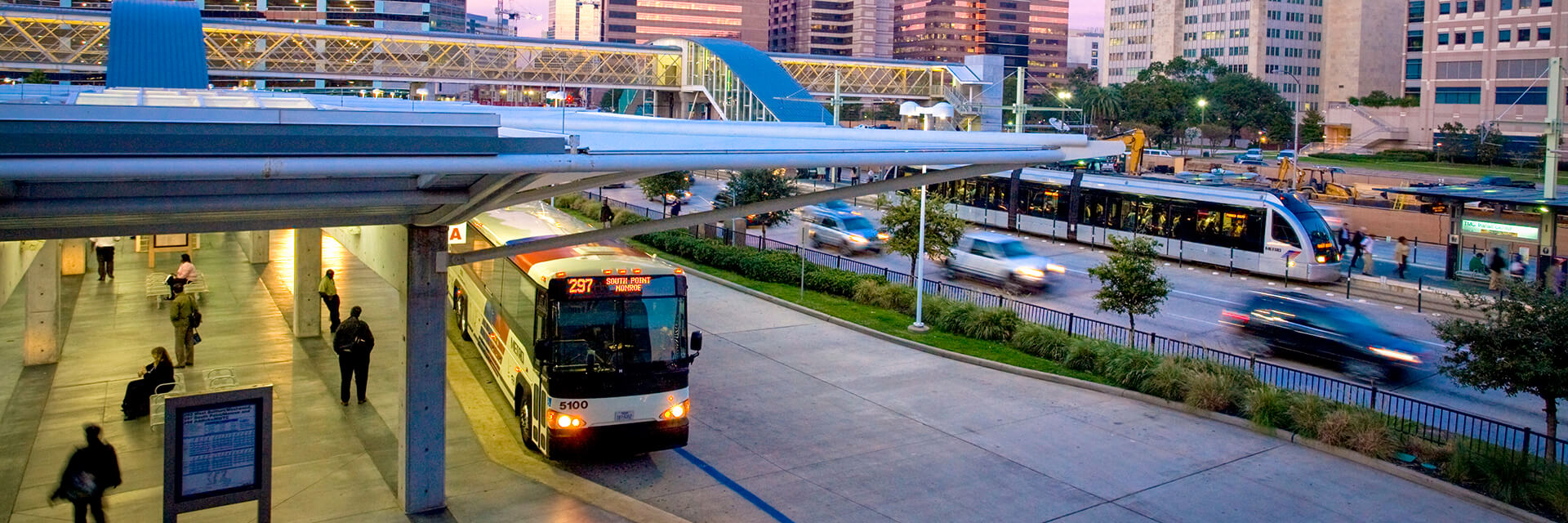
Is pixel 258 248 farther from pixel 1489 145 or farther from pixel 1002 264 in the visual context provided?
pixel 1489 145

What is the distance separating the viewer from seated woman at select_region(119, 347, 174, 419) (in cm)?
1474

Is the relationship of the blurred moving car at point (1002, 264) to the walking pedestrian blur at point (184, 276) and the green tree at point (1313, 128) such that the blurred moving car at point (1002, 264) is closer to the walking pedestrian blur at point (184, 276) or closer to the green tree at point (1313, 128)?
the walking pedestrian blur at point (184, 276)

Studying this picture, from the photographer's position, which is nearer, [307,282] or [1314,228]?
[307,282]

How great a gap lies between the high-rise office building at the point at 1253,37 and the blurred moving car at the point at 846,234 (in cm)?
10417

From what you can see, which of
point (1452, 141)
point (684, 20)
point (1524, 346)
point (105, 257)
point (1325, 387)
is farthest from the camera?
point (684, 20)

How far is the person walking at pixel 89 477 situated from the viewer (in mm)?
10195

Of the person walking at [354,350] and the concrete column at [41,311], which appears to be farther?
the concrete column at [41,311]

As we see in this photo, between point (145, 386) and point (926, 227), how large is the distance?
1751cm

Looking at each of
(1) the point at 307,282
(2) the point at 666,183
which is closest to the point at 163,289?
(1) the point at 307,282

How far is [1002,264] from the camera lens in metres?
28.5

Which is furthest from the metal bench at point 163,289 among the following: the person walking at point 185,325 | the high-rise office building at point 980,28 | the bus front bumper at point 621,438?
the high-rise office building at point 980,28

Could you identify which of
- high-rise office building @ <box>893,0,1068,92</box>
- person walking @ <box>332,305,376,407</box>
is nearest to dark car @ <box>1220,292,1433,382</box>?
person walking @ <box>332,305,376,407</box>

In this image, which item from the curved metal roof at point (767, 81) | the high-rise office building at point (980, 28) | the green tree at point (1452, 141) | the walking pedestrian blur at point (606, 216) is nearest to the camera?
the walking pedestrian blur at point (606, 216)

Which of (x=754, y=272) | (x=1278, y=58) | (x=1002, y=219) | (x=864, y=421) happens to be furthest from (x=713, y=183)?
(x=1278, y=58)
